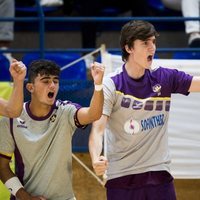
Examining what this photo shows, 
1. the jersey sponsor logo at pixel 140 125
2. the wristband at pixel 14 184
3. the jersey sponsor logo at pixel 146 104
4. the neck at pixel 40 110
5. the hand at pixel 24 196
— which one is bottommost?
the hand at pixel 24 196

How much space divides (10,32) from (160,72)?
123 inches

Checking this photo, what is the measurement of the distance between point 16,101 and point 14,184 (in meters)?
0.51

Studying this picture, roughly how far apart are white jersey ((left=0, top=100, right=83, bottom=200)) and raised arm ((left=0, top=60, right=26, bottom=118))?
0.09 metres

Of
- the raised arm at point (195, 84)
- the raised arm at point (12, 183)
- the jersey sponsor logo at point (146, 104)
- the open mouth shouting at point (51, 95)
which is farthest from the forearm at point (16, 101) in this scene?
the raised arm at point (195, 84)

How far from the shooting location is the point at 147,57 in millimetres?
3994

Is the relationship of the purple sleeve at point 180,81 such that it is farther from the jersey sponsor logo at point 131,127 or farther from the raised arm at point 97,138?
the raised arm at point 97,138

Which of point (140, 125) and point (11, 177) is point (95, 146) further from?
point (11, 177)

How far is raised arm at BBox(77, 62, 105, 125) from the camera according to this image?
A: 378cm

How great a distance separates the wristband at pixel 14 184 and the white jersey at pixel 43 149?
0.18ft

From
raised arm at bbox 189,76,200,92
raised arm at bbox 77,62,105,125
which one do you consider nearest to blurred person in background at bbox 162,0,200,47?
raised arm at bbox 189,76,200,92

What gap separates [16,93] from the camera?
3.88m

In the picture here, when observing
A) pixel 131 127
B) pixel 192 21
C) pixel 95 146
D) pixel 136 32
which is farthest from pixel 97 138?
pixel 192 21

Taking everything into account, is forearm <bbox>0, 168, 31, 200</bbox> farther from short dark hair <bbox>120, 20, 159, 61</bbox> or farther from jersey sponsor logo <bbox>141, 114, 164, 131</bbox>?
short dark hair <bbox>120, 20, 159, 61</bbox>

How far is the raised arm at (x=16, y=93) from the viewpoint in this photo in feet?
12.6
